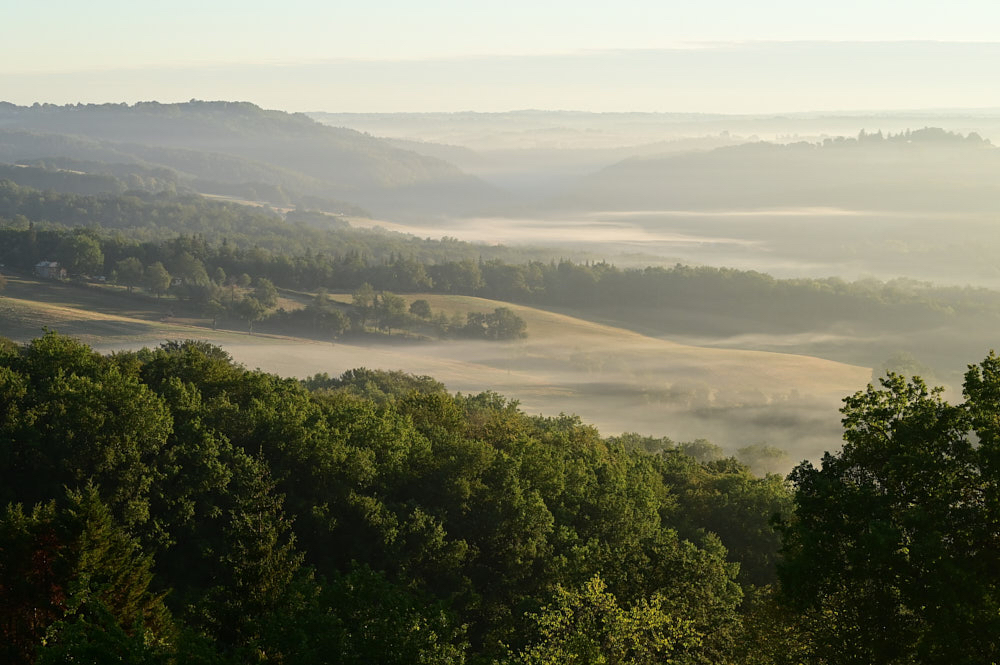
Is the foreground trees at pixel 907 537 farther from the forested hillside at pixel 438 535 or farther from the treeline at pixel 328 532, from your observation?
the treeline at pixel 328 532

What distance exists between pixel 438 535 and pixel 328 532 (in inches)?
241

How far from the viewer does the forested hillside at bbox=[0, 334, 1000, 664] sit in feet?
83.6

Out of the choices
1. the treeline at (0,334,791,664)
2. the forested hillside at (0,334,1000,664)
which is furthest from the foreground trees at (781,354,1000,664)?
the treeline at (0,334,791,664)

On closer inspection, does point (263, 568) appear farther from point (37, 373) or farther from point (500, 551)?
point (37, 373)

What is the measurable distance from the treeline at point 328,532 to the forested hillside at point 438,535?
0.47 feet

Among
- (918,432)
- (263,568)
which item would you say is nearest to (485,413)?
(263,568)

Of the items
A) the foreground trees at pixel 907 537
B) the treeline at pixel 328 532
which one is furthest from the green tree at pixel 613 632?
the foreground trees at pixel 907 537

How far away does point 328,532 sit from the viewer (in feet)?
166

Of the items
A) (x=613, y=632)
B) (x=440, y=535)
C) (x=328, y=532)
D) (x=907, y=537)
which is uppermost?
(x=907, y=537)

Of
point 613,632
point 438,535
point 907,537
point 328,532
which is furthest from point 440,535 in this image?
point 907,537

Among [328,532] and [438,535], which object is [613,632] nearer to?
[438,535]

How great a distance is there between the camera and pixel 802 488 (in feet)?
94.5

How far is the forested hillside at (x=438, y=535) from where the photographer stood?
83.6 ft

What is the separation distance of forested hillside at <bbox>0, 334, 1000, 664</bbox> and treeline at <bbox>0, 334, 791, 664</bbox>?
5.6 inches
